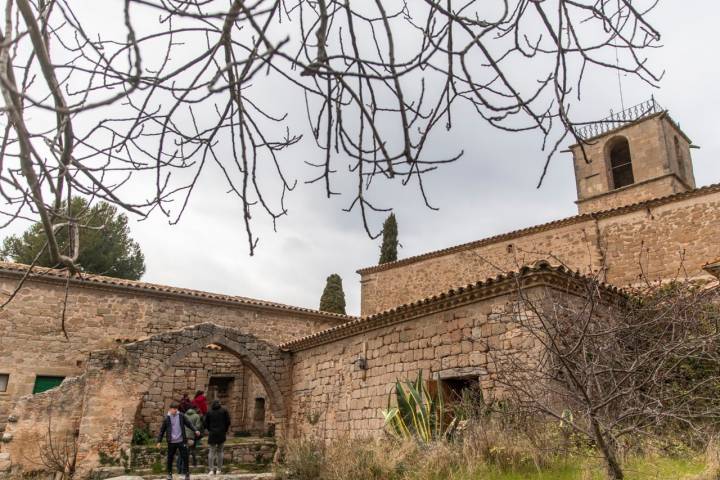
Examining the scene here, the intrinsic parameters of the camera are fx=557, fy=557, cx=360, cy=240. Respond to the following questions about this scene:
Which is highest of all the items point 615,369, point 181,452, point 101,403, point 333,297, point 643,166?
point 643,166

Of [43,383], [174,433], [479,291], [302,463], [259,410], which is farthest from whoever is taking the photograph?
[259,410]

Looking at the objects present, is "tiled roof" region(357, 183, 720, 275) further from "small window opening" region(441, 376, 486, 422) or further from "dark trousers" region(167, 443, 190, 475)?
"dark trousers" region(167, 443, 190, 475)

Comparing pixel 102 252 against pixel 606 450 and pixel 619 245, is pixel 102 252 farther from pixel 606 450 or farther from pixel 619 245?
pixel 606 450

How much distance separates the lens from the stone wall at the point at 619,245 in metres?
13.2

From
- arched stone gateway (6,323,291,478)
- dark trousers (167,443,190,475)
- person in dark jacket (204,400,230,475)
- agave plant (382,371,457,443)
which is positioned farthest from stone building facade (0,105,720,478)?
dark trousers (167,443,190,475)

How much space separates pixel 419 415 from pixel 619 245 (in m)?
8.72

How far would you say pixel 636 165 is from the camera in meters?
18.2

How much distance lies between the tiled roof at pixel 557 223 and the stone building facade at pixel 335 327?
0.05 metres

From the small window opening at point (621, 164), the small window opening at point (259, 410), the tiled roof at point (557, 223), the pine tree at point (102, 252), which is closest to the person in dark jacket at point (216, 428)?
the small window opening at point (259, 410)

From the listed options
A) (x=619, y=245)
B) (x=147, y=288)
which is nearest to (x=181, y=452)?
(x=147, y=288)

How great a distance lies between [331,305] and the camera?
24.9m

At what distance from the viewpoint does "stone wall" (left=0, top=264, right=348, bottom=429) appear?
556 inches

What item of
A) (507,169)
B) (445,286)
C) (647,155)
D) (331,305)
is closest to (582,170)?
(647,155)

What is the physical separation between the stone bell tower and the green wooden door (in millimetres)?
16564
